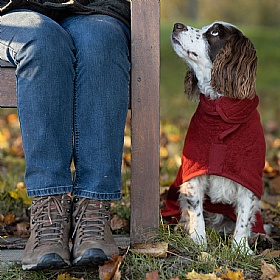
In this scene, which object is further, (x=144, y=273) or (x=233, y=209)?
(x=233, y=209)

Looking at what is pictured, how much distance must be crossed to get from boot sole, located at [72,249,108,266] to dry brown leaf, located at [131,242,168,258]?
321 mm

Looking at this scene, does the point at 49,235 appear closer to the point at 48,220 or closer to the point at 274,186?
the point at 48,220

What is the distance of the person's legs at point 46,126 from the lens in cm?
242

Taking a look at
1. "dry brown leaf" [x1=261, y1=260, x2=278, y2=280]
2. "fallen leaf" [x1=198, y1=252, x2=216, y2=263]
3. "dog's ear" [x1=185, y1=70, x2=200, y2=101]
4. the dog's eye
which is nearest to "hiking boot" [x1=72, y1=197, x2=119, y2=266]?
"fallen leaf" [x1=198, y1=252, x2=216, y2=263]

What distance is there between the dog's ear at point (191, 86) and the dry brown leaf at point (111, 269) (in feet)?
4.01

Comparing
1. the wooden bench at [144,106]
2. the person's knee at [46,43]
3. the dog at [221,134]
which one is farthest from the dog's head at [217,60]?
the person's knee at [46,43]

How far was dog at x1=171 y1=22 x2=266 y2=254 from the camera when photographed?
2932mm

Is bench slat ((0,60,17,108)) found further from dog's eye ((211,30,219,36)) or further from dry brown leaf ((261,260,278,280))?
dry brown leaf ((261,260,278,280))

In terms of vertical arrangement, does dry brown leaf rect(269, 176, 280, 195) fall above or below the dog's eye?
below

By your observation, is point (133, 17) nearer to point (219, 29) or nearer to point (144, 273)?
point (219, 29)

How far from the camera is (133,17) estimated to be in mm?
2711

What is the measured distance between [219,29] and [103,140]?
3.66 ft

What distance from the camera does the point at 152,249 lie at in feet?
8.90

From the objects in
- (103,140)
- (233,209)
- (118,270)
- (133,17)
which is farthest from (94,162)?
(233,209)
